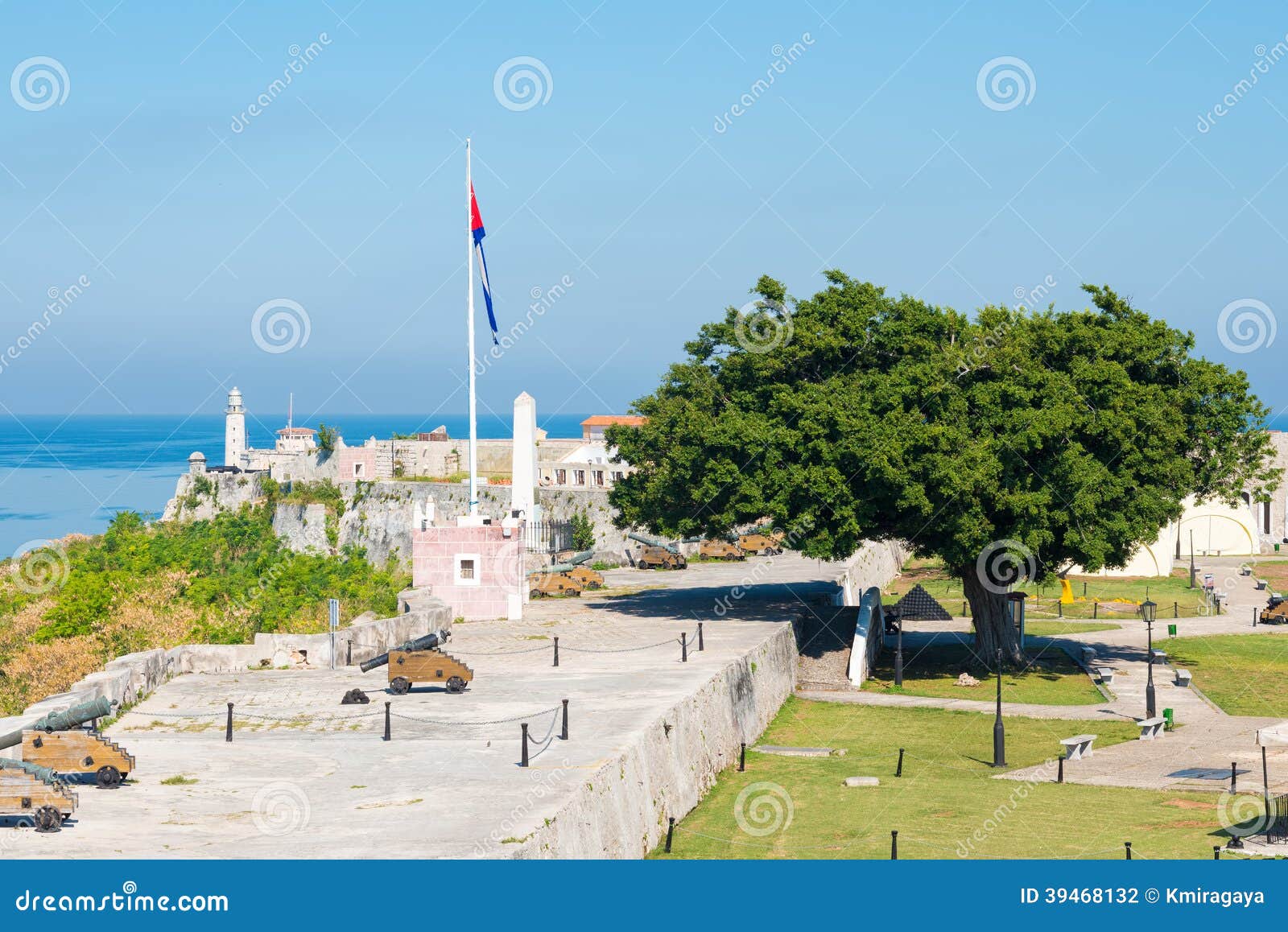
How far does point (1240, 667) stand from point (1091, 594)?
1722 cm

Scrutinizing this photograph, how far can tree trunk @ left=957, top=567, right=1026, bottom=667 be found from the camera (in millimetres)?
41781

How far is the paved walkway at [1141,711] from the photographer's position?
29375 millimetres

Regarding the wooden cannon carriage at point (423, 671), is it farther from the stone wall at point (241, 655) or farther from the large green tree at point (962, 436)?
the large green tree at point (962, 436)

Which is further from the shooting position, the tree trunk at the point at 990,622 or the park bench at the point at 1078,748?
the tree trunk at the point at 990,622

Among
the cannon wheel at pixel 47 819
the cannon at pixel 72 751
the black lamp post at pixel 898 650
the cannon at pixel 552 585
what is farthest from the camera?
the cannon at pixel 552 585

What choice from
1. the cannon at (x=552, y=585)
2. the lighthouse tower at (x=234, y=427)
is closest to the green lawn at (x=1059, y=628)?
the cannon at (x=552, y=585)

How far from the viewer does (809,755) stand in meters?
31.6

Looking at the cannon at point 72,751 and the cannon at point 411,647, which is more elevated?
the cannon at point 411,647

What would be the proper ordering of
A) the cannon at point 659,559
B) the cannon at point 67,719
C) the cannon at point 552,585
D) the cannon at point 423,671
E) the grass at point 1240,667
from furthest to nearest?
the cannon at point 659,559 < the cannon at point 552,585 < the grass at point 1240,667 < the cannon at point 423,671 < the cannon at point 67,719

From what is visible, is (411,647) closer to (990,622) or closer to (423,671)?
(423,671)

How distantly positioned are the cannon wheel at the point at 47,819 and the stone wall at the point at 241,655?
18.6ft

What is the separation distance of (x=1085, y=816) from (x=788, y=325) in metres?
21.1

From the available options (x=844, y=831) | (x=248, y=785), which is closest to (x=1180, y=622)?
(x=844, y=831)

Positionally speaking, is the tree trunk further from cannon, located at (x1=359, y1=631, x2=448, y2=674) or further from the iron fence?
the iron fence
